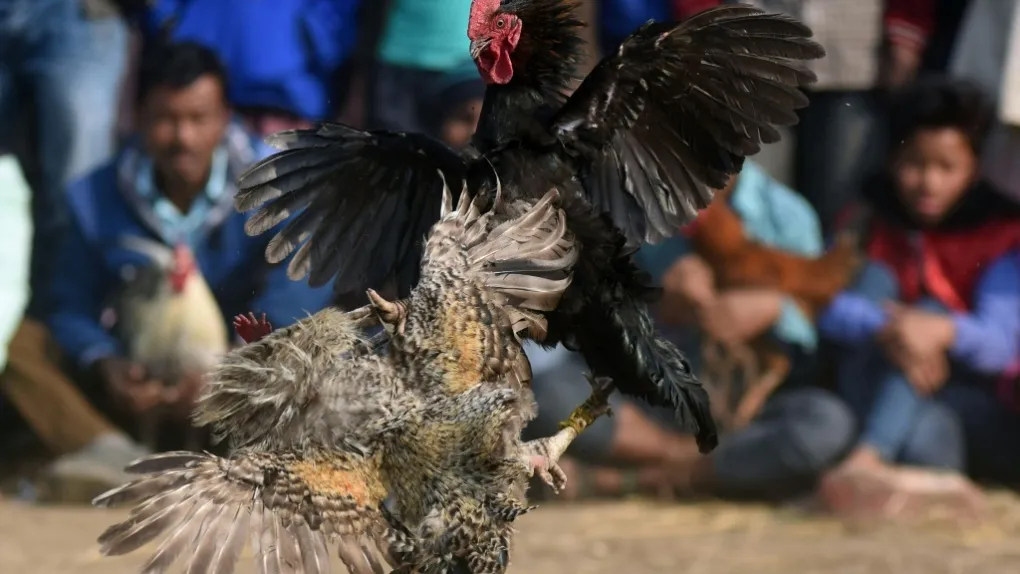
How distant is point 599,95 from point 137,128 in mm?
3452

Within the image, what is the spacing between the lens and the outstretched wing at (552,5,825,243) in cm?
329

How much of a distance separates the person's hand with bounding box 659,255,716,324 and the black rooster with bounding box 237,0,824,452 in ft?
8.50

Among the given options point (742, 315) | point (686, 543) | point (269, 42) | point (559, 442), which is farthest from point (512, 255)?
point (269, 42)

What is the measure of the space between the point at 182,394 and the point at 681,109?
3.34 meters

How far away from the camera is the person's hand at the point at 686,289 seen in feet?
20.0

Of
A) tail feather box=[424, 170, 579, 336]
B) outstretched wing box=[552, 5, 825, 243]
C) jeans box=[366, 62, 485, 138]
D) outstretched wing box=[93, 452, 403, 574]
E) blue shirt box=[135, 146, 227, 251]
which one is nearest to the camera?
outstretched wing box=[93, 452, 403, 574]

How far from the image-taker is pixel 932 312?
595 cm

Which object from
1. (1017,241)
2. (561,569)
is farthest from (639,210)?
(1017,241)

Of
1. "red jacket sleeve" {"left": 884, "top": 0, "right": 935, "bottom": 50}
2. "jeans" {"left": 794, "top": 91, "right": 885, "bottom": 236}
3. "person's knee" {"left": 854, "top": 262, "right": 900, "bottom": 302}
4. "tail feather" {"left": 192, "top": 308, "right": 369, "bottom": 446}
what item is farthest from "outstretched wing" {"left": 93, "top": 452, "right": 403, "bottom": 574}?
"red jacket sleeve" {"left": 884, "top": 0, "right": 935, "bottom": 50}

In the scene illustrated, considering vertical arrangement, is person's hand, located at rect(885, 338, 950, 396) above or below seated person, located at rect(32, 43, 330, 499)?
below

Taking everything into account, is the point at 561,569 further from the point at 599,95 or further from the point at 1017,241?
the point at 1017,241

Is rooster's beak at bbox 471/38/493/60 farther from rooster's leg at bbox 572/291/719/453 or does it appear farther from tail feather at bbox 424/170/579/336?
rooster's leg at bbox 572/291/719/453

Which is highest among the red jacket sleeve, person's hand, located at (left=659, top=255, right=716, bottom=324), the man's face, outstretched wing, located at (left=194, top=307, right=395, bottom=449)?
outstretched wing, located at (left=194, top=307, right=395, bottom=449)

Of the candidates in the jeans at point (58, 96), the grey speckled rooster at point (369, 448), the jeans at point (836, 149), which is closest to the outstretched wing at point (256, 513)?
the grey speckled rooster at point (369, 448)
